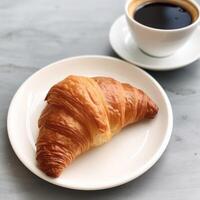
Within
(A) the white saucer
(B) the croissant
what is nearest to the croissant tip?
(B) the croissant

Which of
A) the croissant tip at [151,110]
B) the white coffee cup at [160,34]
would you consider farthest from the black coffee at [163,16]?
the croissant tip at [151,110]

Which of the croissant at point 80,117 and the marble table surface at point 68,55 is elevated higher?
the croissant at point 80,117

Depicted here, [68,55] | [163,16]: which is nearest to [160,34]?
[163,16]

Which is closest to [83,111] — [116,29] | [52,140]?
[52,140]

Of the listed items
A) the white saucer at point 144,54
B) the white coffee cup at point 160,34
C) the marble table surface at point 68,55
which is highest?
the white coffee cup at point 160,34

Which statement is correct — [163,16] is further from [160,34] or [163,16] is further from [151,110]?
[151,110]

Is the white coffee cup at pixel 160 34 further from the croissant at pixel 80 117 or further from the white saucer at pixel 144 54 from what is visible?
the croissant at pixel 80 117
